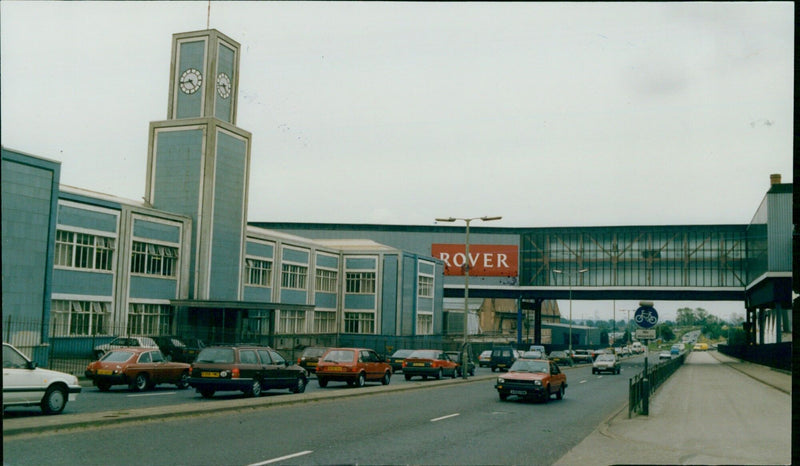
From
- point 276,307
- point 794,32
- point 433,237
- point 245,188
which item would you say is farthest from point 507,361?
point 794,32

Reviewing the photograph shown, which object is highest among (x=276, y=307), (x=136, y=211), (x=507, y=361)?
(x=136, y=211)

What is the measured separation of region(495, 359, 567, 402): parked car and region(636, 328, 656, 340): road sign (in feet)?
11.7

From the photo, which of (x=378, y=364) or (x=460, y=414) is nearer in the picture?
(x=460, y=414)

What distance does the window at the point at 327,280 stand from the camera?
222 feet

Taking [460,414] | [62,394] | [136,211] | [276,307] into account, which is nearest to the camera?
[62,394]

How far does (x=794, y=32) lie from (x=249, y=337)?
5182cm

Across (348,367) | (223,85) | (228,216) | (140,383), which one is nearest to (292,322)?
(228,216)

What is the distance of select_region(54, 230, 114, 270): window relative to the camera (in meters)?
38.4

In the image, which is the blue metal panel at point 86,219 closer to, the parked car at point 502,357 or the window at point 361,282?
the parked car at point 502,357

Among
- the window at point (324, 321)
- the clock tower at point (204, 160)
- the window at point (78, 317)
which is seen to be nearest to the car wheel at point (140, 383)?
the window at point (78, 317)

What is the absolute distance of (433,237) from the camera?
9269cm

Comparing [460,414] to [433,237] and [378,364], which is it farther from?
[433,237]

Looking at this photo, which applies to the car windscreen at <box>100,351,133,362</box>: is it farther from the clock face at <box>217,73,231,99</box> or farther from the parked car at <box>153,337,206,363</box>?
the clock face at <box>217,73,231,99</box>

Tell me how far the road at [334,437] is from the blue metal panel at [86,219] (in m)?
21.0
